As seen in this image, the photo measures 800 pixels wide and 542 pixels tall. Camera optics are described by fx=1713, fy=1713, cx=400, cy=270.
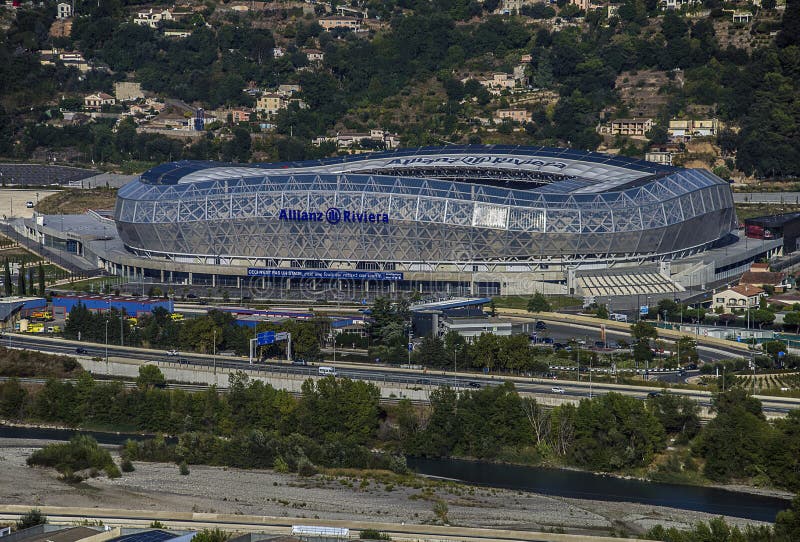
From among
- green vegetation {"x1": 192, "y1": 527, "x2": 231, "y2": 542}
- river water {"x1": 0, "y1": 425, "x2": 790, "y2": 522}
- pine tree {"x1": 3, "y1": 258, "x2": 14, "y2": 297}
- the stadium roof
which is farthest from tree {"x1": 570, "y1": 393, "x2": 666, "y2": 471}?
pine tree {"x1": 3, "y1": 258, "x2": 14, "y2": 297}

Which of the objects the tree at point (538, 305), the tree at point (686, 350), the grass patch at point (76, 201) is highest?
the tree at point (686, 350)

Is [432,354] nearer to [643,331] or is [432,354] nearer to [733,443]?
[643,331]

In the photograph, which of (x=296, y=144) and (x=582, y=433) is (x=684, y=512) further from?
(x=296, y=144)

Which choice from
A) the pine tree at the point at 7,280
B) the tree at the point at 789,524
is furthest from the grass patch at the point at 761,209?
the tree at the point at 789,524

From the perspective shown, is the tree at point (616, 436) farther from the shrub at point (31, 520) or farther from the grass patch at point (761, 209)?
the grass patch at point (761, 209)

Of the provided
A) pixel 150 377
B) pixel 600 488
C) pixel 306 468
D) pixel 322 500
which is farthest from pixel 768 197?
pixel 322 500

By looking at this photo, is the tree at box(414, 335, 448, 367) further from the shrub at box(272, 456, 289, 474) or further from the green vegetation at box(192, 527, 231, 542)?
the green vegetation at box(192, 527, 231, 542)
